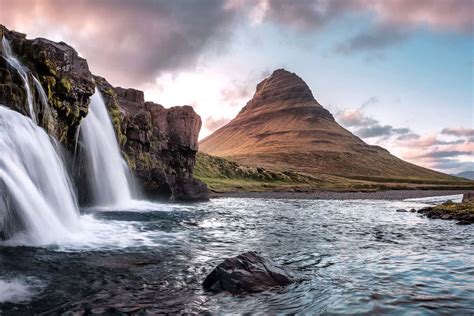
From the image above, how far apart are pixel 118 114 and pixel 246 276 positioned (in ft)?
139

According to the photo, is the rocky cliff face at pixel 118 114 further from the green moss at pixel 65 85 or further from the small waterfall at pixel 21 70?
the small waterfall at pixel 21 70

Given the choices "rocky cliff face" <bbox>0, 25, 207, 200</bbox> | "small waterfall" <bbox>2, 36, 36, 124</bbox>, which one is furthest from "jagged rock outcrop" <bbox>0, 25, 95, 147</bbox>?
"small waterfall" <bbox>2, 36, 36, 124</bbox>

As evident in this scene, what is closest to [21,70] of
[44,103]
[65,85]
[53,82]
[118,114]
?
[44,103]

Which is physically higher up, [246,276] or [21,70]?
[21,70]

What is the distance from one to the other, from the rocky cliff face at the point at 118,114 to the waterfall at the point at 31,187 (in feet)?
9.20

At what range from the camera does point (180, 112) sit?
69.8 meters

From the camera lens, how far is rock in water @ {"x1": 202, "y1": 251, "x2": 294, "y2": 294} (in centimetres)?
1139

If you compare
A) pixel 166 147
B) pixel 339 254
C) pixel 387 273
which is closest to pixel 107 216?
pixel 339 254

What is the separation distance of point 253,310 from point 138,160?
159 feet

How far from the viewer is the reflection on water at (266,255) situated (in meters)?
10.1

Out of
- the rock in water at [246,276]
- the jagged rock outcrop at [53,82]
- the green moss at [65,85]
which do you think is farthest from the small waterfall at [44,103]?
the rock in water at [246,276]

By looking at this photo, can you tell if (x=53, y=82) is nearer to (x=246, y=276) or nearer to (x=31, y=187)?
(x=31, y=187)

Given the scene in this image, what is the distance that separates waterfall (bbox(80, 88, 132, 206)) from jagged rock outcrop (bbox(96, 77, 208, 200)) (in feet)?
12.0

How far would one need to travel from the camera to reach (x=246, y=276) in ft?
38.4
